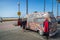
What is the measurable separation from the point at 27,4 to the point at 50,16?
1471 centimetres

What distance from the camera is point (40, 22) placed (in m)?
17.7

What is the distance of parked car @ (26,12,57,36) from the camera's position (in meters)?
16.5

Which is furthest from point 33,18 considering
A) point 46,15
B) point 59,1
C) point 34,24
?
point 59,1

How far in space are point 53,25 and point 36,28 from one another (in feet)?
8.22

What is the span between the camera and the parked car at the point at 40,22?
1654 cm

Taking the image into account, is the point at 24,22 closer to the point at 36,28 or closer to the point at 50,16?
the point at 36,28

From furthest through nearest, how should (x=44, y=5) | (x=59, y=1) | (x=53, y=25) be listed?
(x=59, y=1)
(x=44, y=5)
(x=53, y=25)

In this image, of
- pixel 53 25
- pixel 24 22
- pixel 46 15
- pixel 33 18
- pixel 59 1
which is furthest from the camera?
pixel 59 1

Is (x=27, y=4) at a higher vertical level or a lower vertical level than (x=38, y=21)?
higher

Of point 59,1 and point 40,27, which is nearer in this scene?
point 40,27

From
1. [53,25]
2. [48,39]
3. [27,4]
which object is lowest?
[48,39]

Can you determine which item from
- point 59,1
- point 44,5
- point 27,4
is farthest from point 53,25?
point 59,1

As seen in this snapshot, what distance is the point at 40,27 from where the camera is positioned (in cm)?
1702

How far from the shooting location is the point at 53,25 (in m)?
16.6
